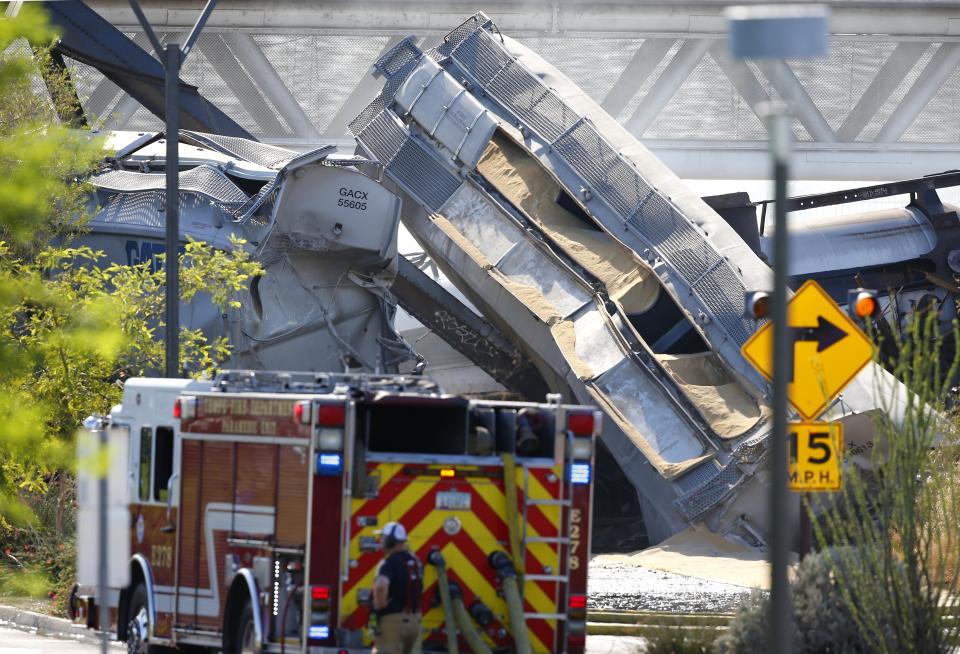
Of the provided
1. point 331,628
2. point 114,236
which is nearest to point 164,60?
point 114,236

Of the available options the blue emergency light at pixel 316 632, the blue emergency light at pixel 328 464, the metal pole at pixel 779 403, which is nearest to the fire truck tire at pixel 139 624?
the blue emergency light at pixel 316 632

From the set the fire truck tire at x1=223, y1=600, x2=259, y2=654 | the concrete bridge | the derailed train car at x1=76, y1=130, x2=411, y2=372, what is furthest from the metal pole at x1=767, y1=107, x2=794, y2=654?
the concrete bridge

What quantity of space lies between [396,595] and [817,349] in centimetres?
356

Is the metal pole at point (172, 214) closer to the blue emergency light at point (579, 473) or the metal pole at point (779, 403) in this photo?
the blue emergency light at point (579, 473)

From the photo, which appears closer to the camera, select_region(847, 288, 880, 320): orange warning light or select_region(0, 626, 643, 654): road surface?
select_region(847, 288, 880, 320): orange warning light

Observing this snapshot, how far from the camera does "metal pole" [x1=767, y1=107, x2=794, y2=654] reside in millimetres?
8367

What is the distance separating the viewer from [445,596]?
1180 cm

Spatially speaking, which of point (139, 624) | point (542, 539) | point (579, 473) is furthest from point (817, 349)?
point (139, 624)

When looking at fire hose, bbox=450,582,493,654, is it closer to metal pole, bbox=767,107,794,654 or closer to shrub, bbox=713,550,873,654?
shrub, bbox=713,550,873,654

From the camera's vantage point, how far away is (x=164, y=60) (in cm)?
1856

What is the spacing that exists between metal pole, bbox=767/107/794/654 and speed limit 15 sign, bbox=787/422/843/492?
308 centimetres

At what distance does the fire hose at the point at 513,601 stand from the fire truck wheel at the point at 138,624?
3508mm

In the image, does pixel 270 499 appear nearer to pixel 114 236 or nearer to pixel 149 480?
pixel 149 480

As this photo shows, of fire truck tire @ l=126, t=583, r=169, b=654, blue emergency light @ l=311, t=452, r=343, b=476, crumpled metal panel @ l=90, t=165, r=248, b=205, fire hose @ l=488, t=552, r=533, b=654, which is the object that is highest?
crumpled metal panel @ l=90, t=165, r=248, b=205
